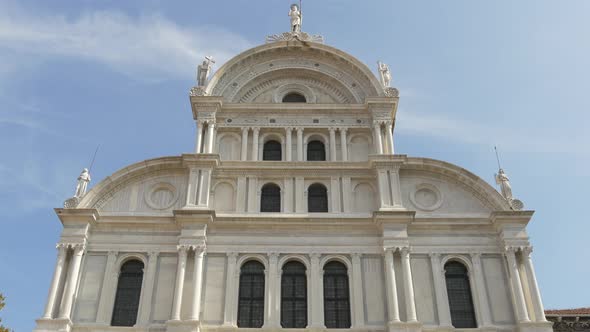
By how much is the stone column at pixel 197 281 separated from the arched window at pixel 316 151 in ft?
22.3

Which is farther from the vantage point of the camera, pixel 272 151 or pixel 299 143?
pixel 272 151

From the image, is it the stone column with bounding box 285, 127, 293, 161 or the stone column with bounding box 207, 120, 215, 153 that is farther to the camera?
the stone column with bounding box 285, 127, 293, 161

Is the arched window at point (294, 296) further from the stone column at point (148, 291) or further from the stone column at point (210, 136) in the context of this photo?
the stone column at point (210, 136)

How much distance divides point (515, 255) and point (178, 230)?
12842mm

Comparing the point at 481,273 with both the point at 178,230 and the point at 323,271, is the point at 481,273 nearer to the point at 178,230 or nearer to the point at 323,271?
the point at 323,271

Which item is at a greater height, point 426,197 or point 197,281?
point 426,197

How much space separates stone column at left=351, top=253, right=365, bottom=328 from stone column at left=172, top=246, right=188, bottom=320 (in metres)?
6.17

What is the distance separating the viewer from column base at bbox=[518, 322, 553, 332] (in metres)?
20.5

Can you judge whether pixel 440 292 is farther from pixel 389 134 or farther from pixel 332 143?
pixel 332 143

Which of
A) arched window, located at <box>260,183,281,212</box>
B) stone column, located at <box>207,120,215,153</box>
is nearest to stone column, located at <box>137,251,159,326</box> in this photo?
arched window, located at <box>260,183,281,212</box>

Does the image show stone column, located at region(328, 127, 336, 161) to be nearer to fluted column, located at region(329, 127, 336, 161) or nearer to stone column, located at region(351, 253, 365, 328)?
fluted column, located at region(329, 127, 336, 161)

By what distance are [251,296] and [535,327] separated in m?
10.0

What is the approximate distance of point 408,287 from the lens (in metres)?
21.4

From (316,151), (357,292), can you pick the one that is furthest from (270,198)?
(357,292)
